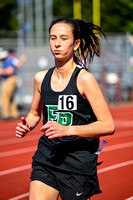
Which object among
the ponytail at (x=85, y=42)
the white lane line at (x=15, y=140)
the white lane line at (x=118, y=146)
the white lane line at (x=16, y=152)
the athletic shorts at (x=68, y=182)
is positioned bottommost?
the white lane line at (x=15, y=140)

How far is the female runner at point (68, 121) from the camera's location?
9.24ft

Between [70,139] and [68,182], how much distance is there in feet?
1.05

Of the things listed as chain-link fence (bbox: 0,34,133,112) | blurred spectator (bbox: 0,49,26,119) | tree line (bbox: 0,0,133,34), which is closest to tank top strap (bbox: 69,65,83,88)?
blurred spectator (bbox: 0,49,26,119)

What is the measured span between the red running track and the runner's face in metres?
2.47

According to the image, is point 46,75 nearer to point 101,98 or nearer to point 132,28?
point 101,98

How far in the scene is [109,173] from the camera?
596 cm

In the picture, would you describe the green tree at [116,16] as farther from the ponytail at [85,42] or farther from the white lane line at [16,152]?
the ponytail at [85,42]

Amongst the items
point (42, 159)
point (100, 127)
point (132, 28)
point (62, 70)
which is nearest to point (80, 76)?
point (62, 70)

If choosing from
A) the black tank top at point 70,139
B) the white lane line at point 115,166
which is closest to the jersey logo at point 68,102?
the black tank top at point 70,139

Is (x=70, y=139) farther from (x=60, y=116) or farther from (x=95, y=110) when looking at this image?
(x=95, y=110)

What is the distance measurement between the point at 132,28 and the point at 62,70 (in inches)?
1400

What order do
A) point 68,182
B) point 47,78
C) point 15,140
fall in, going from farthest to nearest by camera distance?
point 15,140 → point 47,78 → point 68,182

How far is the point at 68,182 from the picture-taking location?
2893mm

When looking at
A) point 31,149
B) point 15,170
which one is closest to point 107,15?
point 31,149
